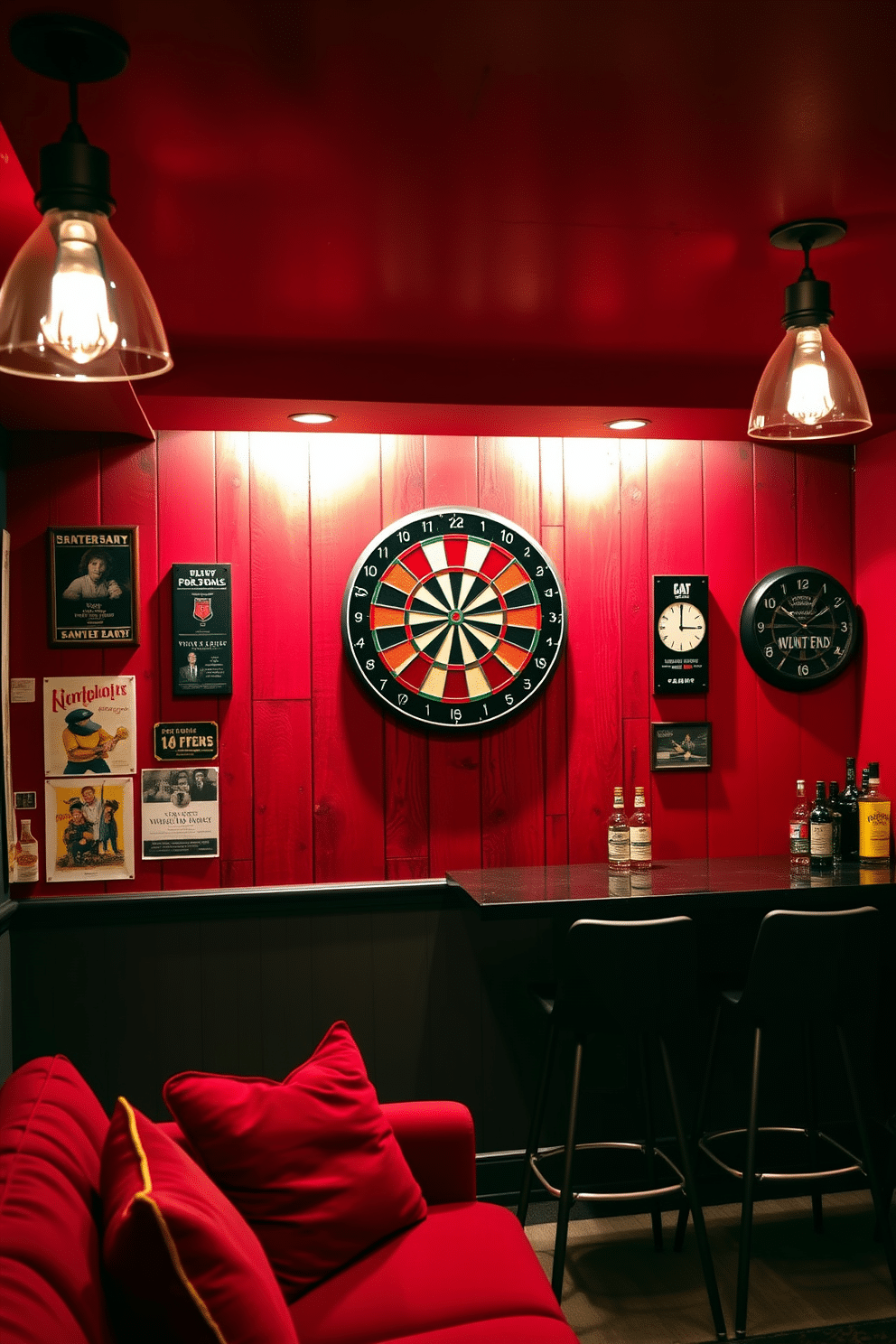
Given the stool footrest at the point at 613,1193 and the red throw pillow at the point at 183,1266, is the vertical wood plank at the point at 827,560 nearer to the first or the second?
the stool footrest at the point at 613,1193

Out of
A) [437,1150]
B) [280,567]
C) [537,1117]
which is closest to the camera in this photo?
[437,1150]

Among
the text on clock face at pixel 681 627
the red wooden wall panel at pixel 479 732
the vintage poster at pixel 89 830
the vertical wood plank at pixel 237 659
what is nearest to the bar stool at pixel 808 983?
the red wooden wall panel at pixel 479 732

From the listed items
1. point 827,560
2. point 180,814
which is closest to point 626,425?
point 827,560

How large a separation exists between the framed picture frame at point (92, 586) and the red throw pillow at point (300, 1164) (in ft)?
5.44

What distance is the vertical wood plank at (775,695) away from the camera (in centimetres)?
370

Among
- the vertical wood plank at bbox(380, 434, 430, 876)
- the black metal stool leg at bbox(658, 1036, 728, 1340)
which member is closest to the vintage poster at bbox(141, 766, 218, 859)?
the vertical wood plank at bbox(380, 434, 430, 876)

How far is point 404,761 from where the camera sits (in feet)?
11.4

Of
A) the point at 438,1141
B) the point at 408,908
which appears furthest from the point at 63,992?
the point at 438,1141

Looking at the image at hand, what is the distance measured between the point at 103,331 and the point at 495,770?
7.67 ft

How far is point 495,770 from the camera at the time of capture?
354 centimetres

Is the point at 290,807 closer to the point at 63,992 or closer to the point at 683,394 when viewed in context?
the point at 63,992

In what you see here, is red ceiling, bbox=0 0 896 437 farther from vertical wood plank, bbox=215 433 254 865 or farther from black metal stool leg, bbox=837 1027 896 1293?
black metal stool leg, bbox=837 1027 896 1293

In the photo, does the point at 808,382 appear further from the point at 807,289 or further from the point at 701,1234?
the point at 701,1234

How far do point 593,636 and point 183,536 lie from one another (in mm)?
1388
